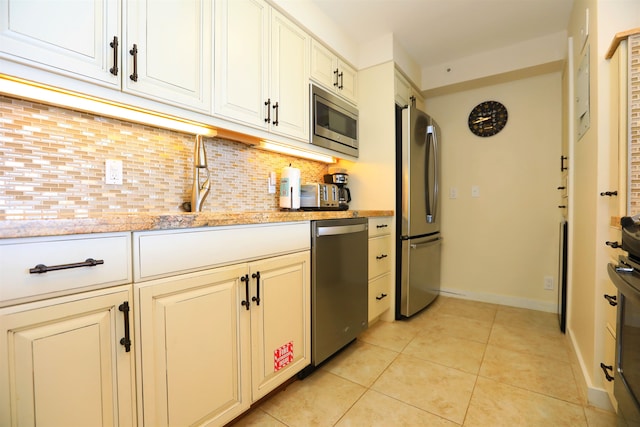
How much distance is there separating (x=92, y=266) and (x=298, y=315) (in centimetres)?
94

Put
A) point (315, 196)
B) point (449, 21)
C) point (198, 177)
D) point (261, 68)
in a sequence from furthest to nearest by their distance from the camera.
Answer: point (449, 21) < point (315, 196) < point (261, 68) < point (198, 177)

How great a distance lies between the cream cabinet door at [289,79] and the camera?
5.73 feet

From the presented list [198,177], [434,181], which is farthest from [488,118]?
[198,177]

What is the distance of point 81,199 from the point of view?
1217 millimetres

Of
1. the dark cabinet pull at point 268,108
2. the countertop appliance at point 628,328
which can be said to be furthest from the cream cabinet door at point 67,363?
the countertop appliance at point 628,328

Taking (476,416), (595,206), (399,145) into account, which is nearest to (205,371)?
(476,416)

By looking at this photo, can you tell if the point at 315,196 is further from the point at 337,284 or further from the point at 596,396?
the point at 596,396

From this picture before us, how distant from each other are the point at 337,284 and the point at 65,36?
161 centimetres

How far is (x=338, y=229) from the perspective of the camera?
1702mm

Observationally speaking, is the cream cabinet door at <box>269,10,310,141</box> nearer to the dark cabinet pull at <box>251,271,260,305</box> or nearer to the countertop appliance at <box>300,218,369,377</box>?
the countertop appliance at <box>300,218,369,377</box>

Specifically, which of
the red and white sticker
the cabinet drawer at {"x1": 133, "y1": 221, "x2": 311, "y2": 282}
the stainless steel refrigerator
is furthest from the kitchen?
the red and white sticker

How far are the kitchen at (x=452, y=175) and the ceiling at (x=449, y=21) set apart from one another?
0.63 ft

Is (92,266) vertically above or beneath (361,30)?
beneath

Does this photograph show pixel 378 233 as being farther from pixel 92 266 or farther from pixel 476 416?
pixel 92 266
